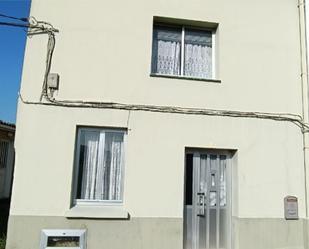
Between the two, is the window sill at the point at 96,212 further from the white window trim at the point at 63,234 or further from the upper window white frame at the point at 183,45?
the upper window white frame at the point at 183,45

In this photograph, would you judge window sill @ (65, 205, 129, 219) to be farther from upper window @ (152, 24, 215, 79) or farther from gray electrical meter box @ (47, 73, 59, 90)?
upper window @ (152, 24, 215, 79)

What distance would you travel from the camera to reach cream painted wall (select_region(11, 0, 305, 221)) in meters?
6.30

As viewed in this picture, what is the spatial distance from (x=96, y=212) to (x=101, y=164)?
3.07 feet

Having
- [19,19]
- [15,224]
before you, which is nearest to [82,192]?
[15,224]

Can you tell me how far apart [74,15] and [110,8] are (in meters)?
0.76

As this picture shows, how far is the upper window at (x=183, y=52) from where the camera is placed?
287 inches

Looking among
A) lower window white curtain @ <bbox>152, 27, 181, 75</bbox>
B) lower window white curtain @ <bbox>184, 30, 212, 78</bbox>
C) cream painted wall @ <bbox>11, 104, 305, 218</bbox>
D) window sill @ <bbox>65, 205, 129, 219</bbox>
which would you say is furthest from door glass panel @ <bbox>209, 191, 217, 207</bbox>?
lower window white curtain @ <bbox>152, 27, 181, 75</bbox>

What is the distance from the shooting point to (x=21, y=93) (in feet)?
21.1

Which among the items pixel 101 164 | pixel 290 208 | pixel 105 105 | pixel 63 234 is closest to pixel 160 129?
pixel 105 105

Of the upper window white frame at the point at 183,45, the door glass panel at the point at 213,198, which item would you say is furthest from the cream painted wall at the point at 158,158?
the upper window white frame at the point at 183,45

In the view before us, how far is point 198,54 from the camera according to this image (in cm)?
746

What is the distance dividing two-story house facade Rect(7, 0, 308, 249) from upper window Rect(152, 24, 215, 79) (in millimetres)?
25

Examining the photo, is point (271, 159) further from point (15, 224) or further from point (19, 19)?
point (19, 19)

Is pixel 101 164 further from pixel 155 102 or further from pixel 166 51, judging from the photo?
pixel 166 51
